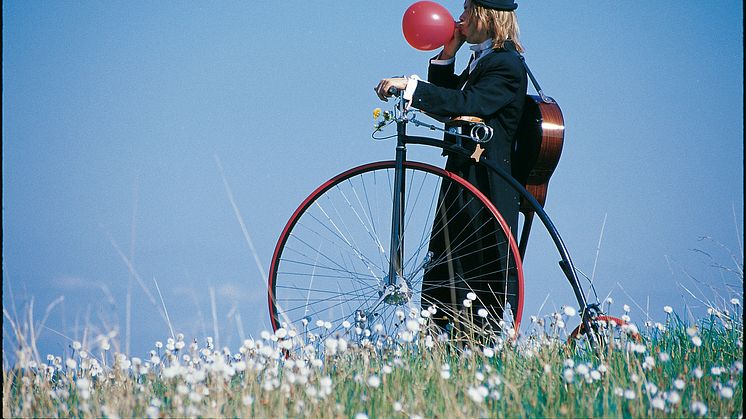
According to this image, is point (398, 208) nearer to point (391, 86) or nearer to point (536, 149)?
point (391, 86)

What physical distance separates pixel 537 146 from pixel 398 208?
85cm

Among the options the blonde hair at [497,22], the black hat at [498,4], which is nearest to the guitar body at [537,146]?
the blonde hair at [497,22]

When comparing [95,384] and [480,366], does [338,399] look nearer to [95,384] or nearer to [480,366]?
[480,366]

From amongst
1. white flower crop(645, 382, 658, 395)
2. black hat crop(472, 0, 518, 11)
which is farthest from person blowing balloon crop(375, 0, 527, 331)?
white flower crop(645, 382, 658, 395)

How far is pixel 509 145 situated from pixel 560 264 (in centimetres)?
76

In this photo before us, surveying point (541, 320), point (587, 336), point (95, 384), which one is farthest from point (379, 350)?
point (95, 384)

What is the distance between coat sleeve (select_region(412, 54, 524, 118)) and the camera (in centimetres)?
411

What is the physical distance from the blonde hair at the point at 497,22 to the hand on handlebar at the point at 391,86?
2.21ft

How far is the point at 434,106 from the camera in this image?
162 inches

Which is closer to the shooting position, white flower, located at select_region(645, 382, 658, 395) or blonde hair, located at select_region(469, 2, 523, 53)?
white flower, located at select_region(645, 382, 658, 395)

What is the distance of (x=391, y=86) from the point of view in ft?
13.5

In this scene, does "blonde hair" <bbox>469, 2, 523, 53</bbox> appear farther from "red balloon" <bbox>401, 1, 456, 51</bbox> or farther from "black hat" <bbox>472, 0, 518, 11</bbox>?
"red balloon" <bbox>401, 1, 456, 51</bbox>

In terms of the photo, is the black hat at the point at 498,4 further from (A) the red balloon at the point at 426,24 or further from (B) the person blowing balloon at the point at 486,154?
(A) the red balloon at the point at 426,24

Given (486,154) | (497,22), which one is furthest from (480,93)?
(497,22)
